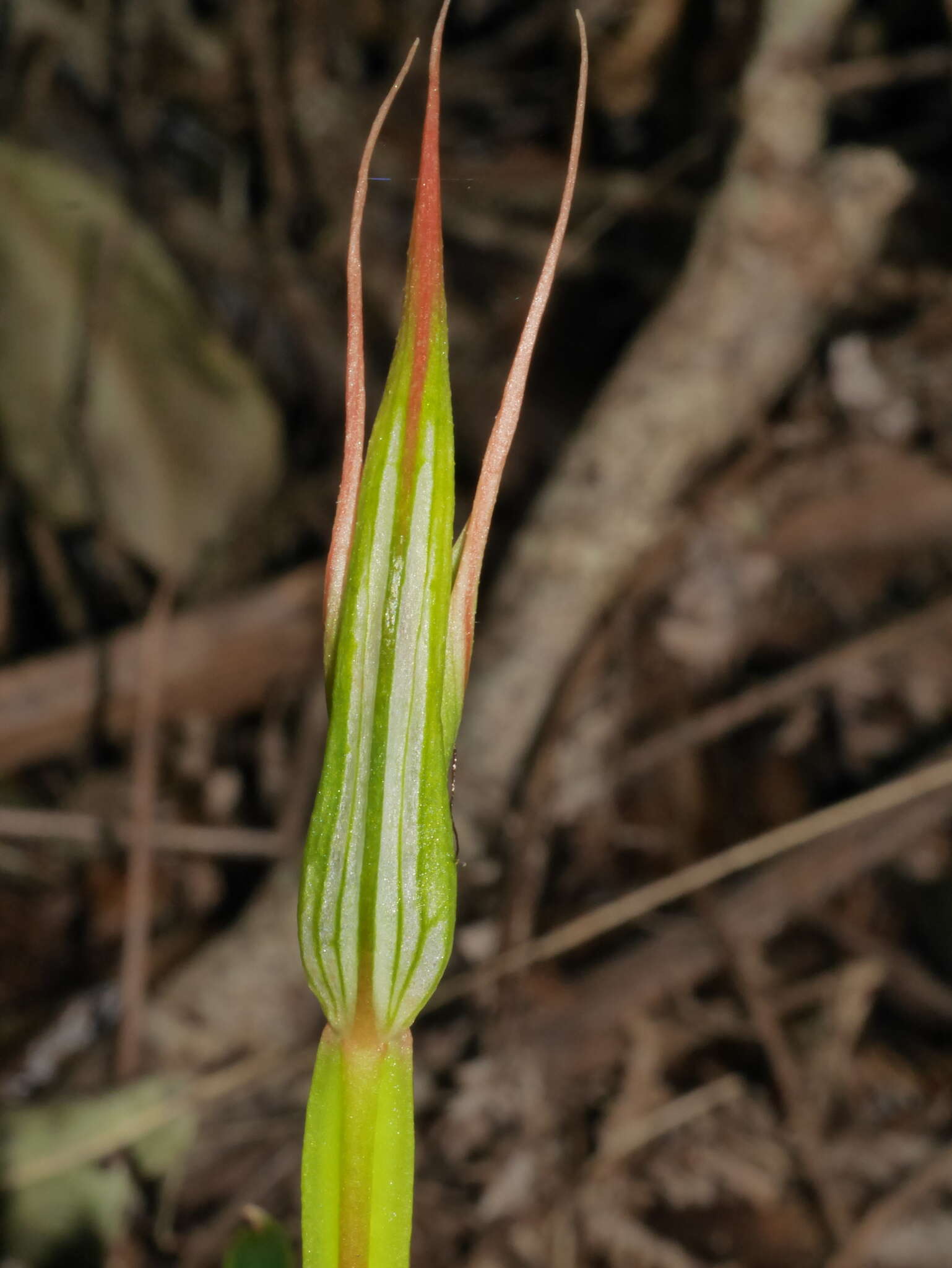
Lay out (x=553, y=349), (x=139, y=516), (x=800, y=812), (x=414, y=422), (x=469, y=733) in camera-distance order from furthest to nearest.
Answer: (x=553, y=349)
(x=139, y=516)
(x=800, y=812)
(x=469, y=733)
(x=414, y=422)

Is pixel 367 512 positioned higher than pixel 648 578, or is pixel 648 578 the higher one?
pixel 648 578

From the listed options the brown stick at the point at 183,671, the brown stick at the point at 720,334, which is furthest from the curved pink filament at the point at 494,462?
the brown stick at the point at 183,671

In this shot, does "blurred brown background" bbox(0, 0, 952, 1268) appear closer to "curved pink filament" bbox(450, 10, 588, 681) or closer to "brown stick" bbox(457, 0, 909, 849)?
"brown stick" bbox(457, 0, 909, 849)

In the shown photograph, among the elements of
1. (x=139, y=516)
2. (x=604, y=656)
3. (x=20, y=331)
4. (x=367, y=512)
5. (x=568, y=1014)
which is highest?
(x=20, y=331)

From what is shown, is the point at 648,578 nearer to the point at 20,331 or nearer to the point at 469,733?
the point at 469,733

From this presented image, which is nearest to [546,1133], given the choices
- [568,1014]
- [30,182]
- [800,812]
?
[568,1014]

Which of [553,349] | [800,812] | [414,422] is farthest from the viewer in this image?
[553,349]

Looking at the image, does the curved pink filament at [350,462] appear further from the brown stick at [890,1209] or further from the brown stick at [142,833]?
the brown stick at [890,1209]

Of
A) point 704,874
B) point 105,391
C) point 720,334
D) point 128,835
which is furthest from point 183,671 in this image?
point 720,334
